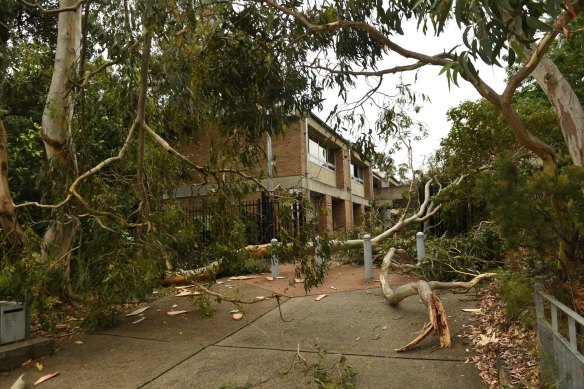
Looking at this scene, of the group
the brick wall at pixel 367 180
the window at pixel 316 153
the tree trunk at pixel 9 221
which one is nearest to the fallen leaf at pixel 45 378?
the tree trunk at pixel 9 221

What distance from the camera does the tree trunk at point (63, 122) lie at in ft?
24.0

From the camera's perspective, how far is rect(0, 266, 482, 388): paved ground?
4.82 metres

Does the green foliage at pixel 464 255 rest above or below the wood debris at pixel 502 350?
above

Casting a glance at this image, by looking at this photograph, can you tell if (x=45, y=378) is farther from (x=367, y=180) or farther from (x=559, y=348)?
(x=367, y=180)

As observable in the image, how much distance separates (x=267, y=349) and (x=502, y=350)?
2.68m

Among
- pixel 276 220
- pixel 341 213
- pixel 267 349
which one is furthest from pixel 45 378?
pixel 341 213

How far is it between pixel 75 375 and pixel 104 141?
5446 mm

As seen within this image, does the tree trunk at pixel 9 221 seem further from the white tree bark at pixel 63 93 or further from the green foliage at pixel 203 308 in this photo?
the green foliage at pixel 203 308

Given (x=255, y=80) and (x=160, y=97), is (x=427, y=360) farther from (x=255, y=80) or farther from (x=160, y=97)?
(x=160, y=97)

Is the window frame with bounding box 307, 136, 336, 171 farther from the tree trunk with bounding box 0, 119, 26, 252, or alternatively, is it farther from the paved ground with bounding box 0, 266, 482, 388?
the tree trunk with bounding box 0, 119, 26, 252

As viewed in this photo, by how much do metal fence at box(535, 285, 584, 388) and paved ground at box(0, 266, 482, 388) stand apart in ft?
2.98

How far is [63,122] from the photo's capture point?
7.76m

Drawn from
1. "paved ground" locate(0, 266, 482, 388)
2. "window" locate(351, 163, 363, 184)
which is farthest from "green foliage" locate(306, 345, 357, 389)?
"window" locate(351, 163, 363, 184)

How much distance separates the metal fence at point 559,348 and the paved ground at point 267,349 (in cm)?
91
